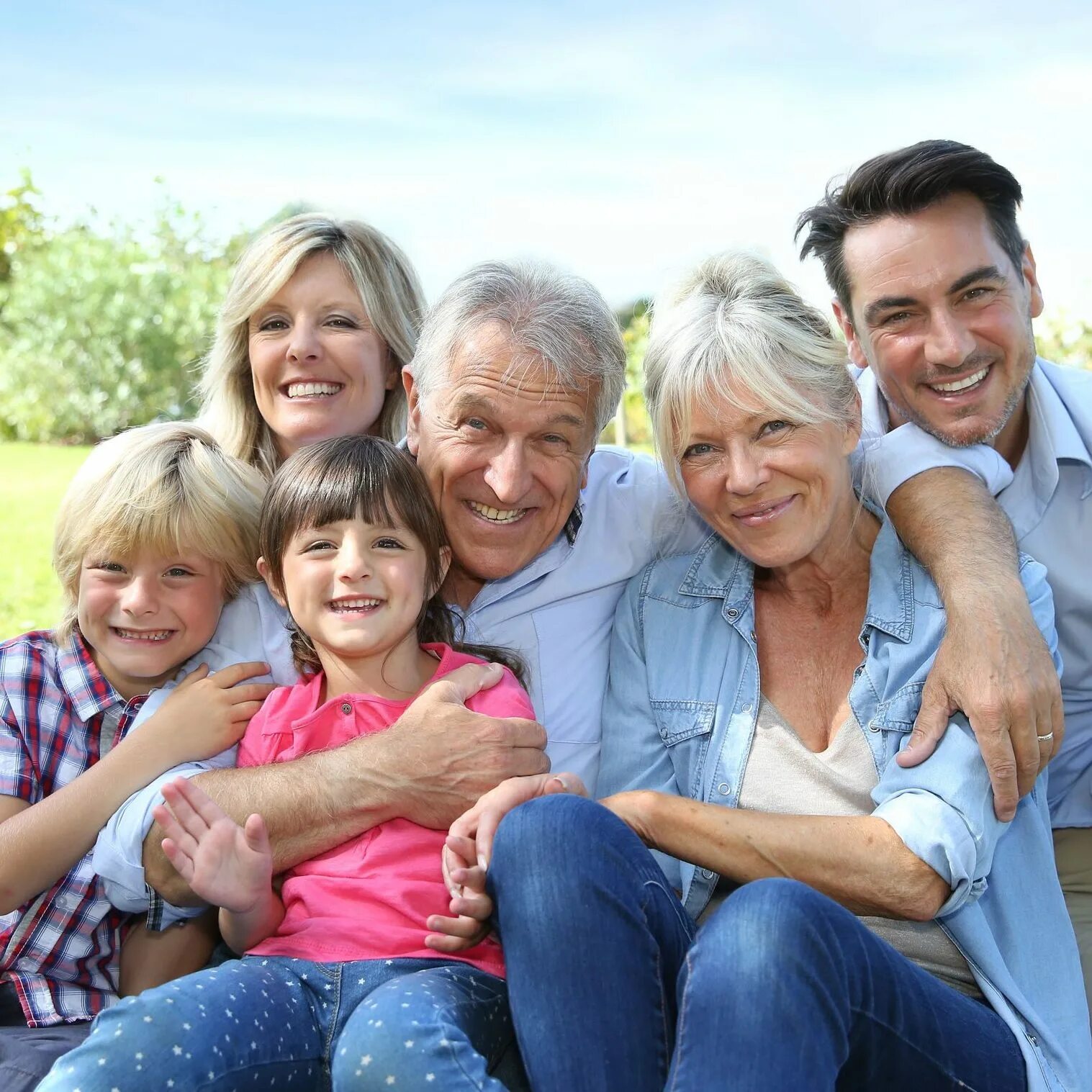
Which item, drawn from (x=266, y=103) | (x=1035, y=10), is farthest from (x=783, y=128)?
(x=266, y=103)

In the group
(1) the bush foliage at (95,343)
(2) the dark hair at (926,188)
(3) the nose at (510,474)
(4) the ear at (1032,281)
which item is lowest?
(3) the nose at (510,474)

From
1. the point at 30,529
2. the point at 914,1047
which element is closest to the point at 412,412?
the point at 914,1047

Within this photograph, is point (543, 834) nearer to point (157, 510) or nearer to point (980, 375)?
point (157, 510)

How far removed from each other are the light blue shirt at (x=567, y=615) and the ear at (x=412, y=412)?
39 cm

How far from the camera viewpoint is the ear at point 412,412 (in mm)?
2928

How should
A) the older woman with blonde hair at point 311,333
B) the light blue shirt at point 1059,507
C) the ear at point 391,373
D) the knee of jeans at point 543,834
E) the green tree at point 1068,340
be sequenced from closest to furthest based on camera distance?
the knee of jeans at point 543,834, the light blue shirt at point 1059,507, the older woman with blonde hair at point 311,333, the ear at point 391,373, the green tree at point 1068,340

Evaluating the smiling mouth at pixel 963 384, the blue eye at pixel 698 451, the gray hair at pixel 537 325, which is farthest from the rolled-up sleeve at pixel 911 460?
the gray hair at pixel 537 325

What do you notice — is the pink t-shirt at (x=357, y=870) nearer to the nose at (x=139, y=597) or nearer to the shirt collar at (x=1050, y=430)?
the nose at (x=139, y=597)

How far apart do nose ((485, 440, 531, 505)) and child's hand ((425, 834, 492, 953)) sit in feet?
2.65

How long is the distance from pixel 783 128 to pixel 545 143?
4642 mm

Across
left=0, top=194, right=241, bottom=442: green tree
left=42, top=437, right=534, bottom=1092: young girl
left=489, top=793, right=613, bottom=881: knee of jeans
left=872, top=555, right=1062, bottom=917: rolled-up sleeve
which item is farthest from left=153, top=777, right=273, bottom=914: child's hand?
left=0, top=194, right=241, bottom=442: green tree

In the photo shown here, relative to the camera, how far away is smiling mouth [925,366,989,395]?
124 inches

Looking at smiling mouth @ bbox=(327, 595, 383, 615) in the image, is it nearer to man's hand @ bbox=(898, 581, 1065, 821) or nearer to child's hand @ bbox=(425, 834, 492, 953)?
child's hand @ bbox=(425, 834, 492, 953)

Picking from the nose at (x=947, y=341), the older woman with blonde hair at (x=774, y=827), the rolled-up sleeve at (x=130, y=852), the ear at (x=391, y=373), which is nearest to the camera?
the older woman with blonde hair at (x=774, y=827)
